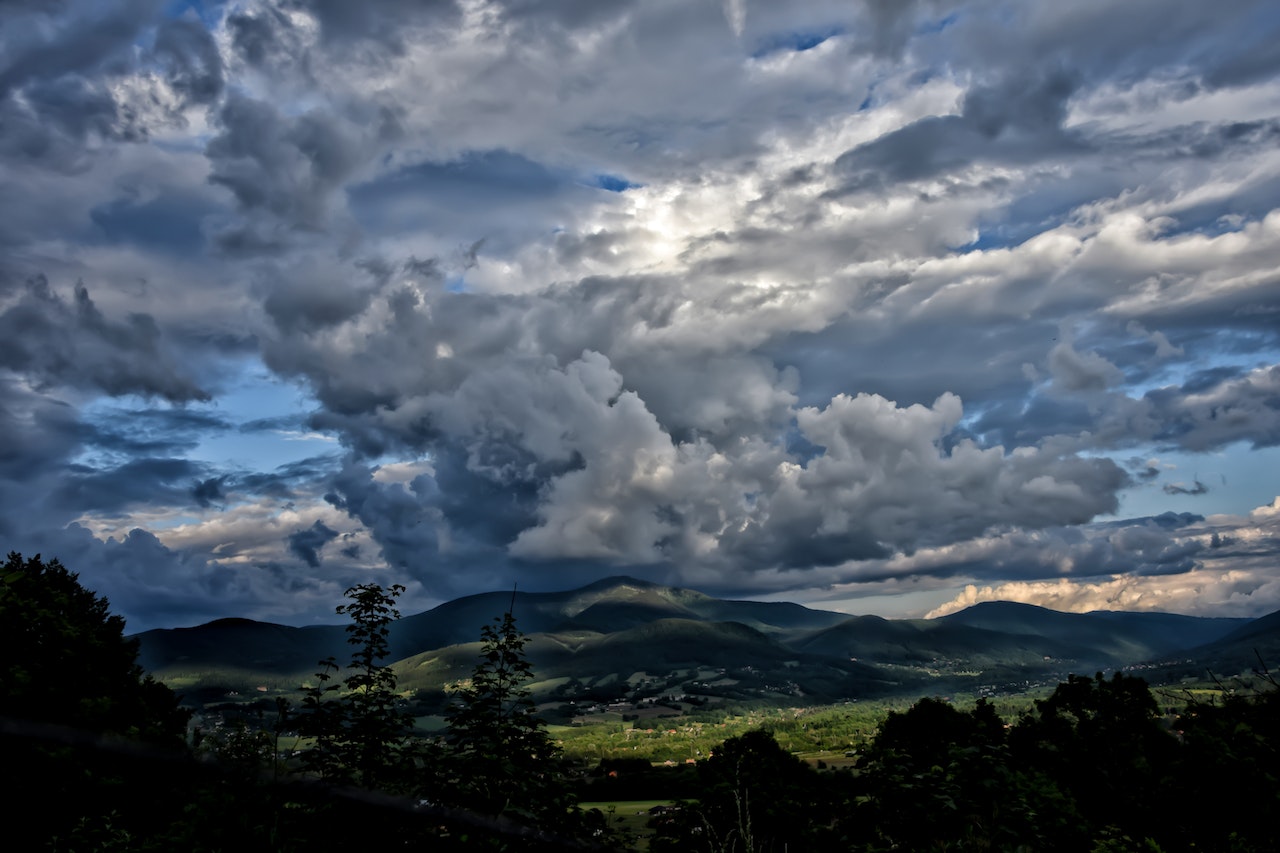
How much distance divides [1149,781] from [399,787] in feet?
62.4

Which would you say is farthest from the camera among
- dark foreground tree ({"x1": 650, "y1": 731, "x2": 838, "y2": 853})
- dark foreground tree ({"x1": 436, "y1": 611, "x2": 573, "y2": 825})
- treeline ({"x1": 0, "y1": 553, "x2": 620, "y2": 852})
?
dark foreground tree ({"x1": 650, "y1": 731, "x2": 838, "y2": 853})

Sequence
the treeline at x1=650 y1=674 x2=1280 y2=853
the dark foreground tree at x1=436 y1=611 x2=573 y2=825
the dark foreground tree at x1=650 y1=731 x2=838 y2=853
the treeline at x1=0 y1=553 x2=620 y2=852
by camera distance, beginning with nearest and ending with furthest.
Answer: the treeline at x1=0 y1=553 x2=620 y2=852 < the dark foreground tree at x1=436 y1=611 x2=573 y2=825 < the treeline at x1=650 y1=674 x2=1280 y2=853 < the dark foreground tree at x1=650 y1=731 x2=838 y2=853

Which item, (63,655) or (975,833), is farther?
(63,655)

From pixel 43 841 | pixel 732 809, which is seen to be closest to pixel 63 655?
pixel 43 841

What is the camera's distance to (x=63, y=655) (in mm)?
17047

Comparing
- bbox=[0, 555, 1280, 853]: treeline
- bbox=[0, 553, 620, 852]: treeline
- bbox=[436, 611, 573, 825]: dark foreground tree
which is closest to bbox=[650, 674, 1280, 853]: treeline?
bbox=[0, 555, 1280, 853]: treeline

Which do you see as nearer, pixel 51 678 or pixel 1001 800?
pixel 1001 800

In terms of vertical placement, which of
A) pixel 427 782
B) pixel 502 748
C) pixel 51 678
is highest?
pixel 51 678

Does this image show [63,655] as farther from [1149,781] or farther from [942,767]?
[1149,781]

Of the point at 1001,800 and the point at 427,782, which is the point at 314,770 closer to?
the point at 427,782

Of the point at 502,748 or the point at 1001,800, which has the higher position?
the point at 502,748

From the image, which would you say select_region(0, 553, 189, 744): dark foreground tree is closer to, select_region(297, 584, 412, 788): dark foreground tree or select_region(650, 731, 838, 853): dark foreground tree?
select_region(297, 584, 412, 788): dark foreground tree

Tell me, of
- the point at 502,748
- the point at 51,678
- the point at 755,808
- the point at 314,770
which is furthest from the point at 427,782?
the point at 755,808

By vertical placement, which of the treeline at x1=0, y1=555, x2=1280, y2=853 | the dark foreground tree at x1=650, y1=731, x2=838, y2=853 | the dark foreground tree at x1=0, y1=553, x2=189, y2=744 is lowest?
the dark foreground tree at x1=650, y1=731, x2=838, y2=853
